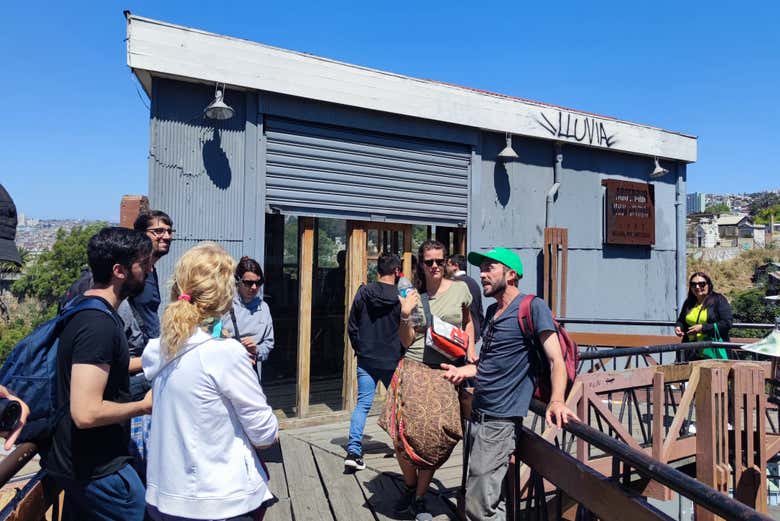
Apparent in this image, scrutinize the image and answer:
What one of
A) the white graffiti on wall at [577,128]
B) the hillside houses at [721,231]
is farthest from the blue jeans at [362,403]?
the hillside houses at [721,231]

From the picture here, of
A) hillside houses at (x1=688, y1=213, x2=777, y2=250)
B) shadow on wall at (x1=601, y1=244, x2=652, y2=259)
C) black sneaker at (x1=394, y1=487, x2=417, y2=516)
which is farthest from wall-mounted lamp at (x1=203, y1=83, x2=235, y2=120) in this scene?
hillside houses at (x1=688, y1=213, x2=777, y2=250)

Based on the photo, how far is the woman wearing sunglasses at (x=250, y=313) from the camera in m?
4.10

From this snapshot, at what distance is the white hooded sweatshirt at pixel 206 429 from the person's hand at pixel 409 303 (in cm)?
163

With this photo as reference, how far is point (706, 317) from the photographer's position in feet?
20.5

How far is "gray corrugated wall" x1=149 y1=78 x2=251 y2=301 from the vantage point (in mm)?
5535

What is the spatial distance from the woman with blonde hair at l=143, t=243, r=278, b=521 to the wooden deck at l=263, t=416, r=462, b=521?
2.02 meters

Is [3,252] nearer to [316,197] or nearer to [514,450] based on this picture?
[514,450]

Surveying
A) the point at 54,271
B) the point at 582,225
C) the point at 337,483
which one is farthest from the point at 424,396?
the point at 54,271

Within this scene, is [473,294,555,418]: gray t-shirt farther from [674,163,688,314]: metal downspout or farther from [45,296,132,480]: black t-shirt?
[674,163,688,314]: metal downspout

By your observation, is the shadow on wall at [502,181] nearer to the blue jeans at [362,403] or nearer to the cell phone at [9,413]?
the blue jeans at [362,403]

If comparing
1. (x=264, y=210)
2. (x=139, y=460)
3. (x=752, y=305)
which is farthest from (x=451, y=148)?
(x=752, y=305)

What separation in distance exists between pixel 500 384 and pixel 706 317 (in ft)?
14.8

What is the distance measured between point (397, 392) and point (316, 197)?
3.35 m

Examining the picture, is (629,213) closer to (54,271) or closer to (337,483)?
(337,483)
